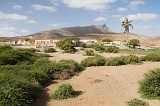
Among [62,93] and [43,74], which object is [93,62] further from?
[62,93]

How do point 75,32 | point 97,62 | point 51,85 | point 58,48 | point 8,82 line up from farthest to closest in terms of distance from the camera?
point 75,32 < point 58,48 < point 97,62 < point 51,85 < point 8,82

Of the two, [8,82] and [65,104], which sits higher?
[8,82]

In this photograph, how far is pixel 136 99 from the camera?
13.4 m

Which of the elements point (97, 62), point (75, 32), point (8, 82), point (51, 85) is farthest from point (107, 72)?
point (75, 32)

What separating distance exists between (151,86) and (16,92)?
6728 millimetres

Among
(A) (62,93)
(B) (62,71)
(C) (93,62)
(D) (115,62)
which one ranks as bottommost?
(A) (62,93)

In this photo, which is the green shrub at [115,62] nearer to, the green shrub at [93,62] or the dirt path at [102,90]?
the green shrub at [93,62]

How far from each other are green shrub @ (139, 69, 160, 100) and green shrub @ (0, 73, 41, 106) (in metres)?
5.40

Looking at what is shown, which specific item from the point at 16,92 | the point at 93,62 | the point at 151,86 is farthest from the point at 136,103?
the point at 93,62

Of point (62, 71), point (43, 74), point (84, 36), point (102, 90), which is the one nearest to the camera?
point (102, 90)

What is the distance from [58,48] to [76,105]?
43128 mm

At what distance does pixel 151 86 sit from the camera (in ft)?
46.9

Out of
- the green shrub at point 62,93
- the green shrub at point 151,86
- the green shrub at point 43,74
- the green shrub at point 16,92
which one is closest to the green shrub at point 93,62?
the green shrub at point 43,74

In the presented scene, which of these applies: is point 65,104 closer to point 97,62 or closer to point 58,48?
point 97,62
